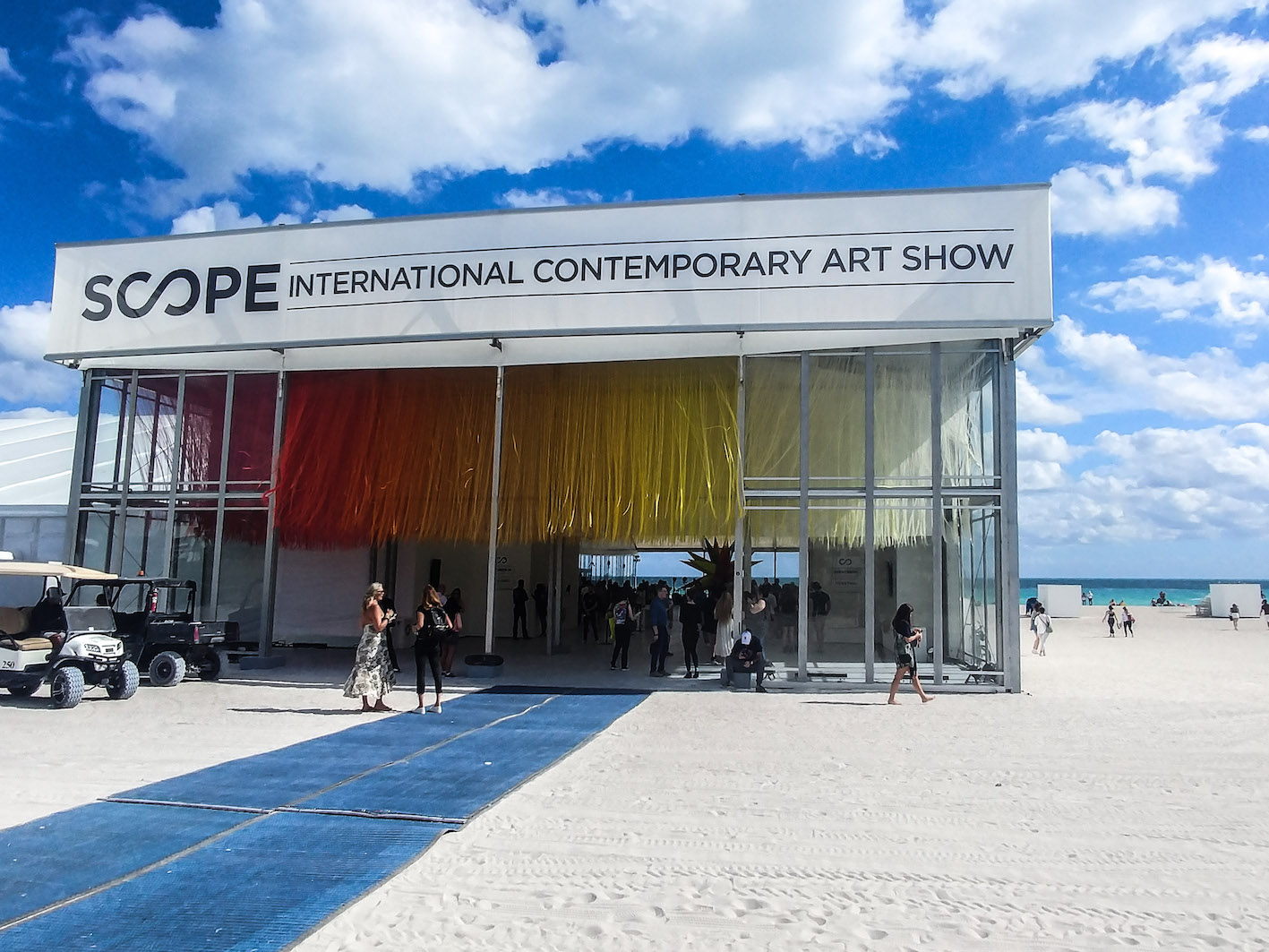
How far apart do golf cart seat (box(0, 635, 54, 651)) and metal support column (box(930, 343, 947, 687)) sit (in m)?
12.0

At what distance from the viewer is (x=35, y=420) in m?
30.0

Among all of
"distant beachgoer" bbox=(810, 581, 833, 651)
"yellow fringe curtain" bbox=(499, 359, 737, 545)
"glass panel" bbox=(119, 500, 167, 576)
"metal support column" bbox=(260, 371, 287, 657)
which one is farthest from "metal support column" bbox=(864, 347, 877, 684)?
"glass panel" bbox=(119, 500, 167, 576)

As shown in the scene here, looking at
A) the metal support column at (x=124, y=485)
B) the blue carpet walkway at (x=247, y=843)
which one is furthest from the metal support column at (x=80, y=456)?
the blue carpet walkway at (x=247, y=843)

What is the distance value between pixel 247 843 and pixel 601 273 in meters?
10.4

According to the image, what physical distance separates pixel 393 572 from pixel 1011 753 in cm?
1444

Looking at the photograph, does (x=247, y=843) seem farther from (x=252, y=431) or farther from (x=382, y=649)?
(x=252, y=431)

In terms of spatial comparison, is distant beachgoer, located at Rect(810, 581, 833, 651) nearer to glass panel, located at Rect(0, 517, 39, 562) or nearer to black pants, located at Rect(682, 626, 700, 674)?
black pants, located at Rect(682, 626, 700, 674)

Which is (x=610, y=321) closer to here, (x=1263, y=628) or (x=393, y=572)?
(x=393, y=572)

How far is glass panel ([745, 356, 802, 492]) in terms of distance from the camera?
14.5 metres

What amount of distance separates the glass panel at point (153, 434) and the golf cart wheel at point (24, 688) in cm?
563

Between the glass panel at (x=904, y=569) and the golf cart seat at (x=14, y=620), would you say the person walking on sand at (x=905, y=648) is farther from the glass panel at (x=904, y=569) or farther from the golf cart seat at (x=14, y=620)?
the golf cart seat at (x=14, y=620)

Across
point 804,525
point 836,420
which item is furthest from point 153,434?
point 836,420

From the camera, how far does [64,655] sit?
11273 mm

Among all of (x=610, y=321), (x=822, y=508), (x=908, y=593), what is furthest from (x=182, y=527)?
(x=908, y=593)
